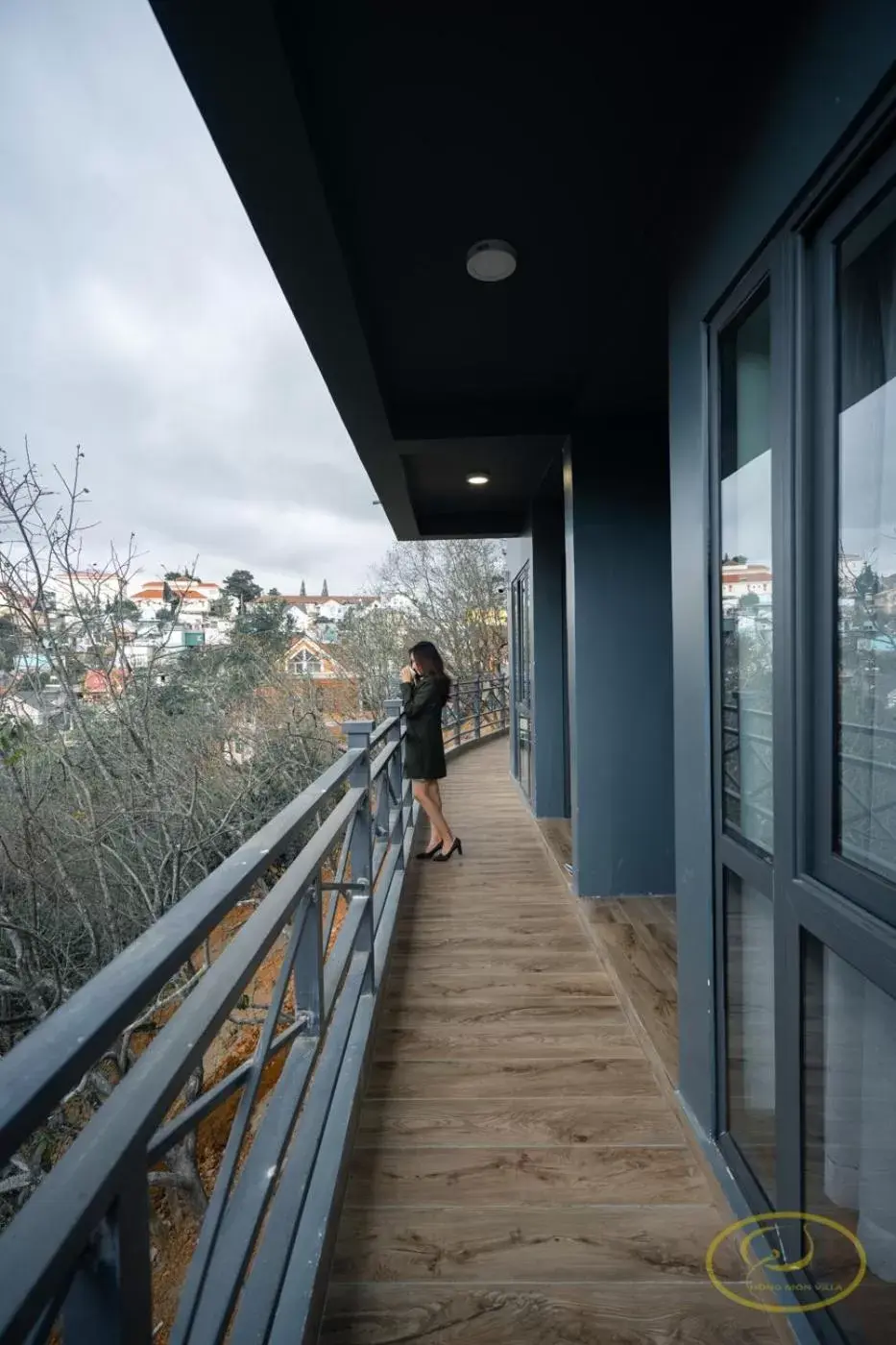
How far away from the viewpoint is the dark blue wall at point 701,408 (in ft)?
3.67

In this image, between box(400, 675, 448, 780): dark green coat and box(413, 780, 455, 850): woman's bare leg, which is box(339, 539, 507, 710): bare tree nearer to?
box(413, 780, 455, 850): woman's bare leg

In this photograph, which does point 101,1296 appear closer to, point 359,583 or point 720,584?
point 720,584

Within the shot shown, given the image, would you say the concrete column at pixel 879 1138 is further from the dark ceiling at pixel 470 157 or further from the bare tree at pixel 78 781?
the bare tree at pixel 78 781

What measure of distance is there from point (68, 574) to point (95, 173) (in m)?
4.80

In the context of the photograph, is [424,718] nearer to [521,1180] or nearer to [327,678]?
[521,1180]

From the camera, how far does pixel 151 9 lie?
3.64 feet

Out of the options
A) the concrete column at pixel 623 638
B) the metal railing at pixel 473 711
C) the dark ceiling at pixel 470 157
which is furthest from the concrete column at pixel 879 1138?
the metal railing at pixel 473 711

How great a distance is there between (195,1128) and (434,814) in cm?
302

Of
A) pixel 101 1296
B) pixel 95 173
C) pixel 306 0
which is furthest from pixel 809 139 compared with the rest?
pixel 95 173

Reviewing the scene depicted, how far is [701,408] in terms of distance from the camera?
1.59 meters

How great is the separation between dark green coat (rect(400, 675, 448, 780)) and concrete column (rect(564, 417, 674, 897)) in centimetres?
101

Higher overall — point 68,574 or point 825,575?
point 68,574

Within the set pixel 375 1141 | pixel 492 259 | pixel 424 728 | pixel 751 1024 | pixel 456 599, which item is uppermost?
pixel 456 599

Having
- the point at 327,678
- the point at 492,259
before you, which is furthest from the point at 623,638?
the point at 327,678
